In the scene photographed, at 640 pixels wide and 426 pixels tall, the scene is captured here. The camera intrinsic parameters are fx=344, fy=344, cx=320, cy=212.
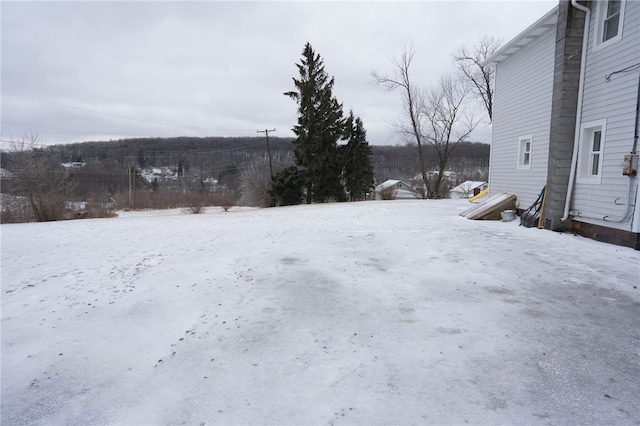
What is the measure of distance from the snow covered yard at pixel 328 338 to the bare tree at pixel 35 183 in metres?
13.2

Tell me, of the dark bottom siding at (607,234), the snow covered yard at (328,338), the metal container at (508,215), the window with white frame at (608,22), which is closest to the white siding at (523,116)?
the metal container at (508,215)

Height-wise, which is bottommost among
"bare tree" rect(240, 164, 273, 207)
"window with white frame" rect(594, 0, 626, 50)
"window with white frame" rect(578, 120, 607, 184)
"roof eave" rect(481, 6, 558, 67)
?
"bare tree" rect(240, 164, 273, 207)

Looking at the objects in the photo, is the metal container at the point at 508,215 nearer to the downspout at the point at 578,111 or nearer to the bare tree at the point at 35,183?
the downspout at the point at 578,111

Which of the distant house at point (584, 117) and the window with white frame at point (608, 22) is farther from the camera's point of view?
the window with white frame at point (608, 22)

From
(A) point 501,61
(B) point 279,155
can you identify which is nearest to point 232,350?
(A) point 501,61

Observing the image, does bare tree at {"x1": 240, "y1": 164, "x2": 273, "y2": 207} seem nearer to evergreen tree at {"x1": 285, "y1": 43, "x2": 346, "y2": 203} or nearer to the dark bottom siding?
evergreen tree at {"x1": 285, "y1": 43, "x2": 346, "y2": 203}

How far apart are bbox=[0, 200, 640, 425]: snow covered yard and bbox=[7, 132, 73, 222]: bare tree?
13.2 meters

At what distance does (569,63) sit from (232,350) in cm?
886

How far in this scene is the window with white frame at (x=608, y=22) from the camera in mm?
6633

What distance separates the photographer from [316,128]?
23.0 meters

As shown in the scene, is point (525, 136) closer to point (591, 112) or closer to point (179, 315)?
point (591, 112)

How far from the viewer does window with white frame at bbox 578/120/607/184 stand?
7.19 meters

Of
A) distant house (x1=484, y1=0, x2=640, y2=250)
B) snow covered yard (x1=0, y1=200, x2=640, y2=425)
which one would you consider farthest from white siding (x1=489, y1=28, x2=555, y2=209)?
snow covered yard (x1=0, y1=200, x2=640, y2=425)

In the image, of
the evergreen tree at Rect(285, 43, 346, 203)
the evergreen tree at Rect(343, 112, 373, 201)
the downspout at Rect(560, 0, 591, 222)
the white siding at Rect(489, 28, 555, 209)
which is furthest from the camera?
Result: the evergreen tree at Rect(343, 112, 373, 201)
